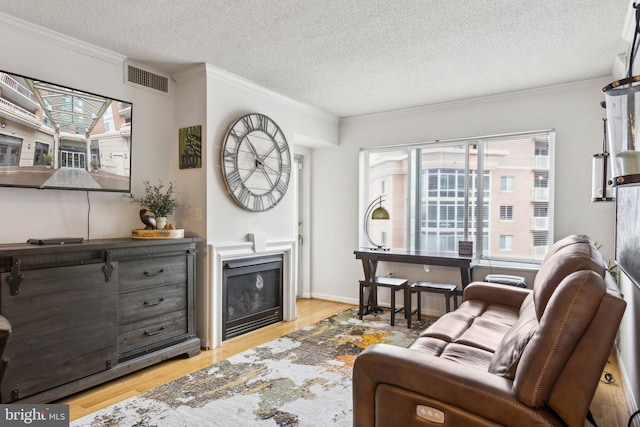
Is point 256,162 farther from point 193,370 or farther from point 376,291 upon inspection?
point 376,291

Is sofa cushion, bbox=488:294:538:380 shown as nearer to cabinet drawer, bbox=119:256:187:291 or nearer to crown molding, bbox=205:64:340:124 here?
cabinet drawer, bbox=119:256:187:291

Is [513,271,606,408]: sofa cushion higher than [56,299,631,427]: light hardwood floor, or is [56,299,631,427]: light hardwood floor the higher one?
[513,271,606,408]: sofa cushion

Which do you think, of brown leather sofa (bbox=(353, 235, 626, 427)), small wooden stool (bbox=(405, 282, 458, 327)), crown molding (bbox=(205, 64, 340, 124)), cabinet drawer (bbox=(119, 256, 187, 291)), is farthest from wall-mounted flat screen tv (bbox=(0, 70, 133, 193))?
small wooden stool (bbox=(405, 282, 458, 327))

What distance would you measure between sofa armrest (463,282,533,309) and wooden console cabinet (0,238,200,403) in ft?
7.94

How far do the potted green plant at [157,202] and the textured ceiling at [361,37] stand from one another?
1.14 meters

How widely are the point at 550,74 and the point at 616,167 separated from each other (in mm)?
3055

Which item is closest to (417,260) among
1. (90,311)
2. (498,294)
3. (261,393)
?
(498,294)

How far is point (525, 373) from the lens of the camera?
56.0 inches

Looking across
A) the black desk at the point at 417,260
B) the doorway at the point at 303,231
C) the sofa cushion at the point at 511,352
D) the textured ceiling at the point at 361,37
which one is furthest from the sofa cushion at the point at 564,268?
the doorway at the point at 303,231

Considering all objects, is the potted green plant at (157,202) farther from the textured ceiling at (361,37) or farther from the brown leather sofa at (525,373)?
the brown leather sofa at (525,373)

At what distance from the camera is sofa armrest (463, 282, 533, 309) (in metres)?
3.02

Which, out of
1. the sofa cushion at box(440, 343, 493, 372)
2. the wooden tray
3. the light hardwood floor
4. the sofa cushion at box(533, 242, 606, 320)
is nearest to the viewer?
the sofa cushion at box(533, 242, 606, 320)

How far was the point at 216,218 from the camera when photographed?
365 cm

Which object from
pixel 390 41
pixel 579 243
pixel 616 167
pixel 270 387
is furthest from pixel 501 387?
pixel 390 41
